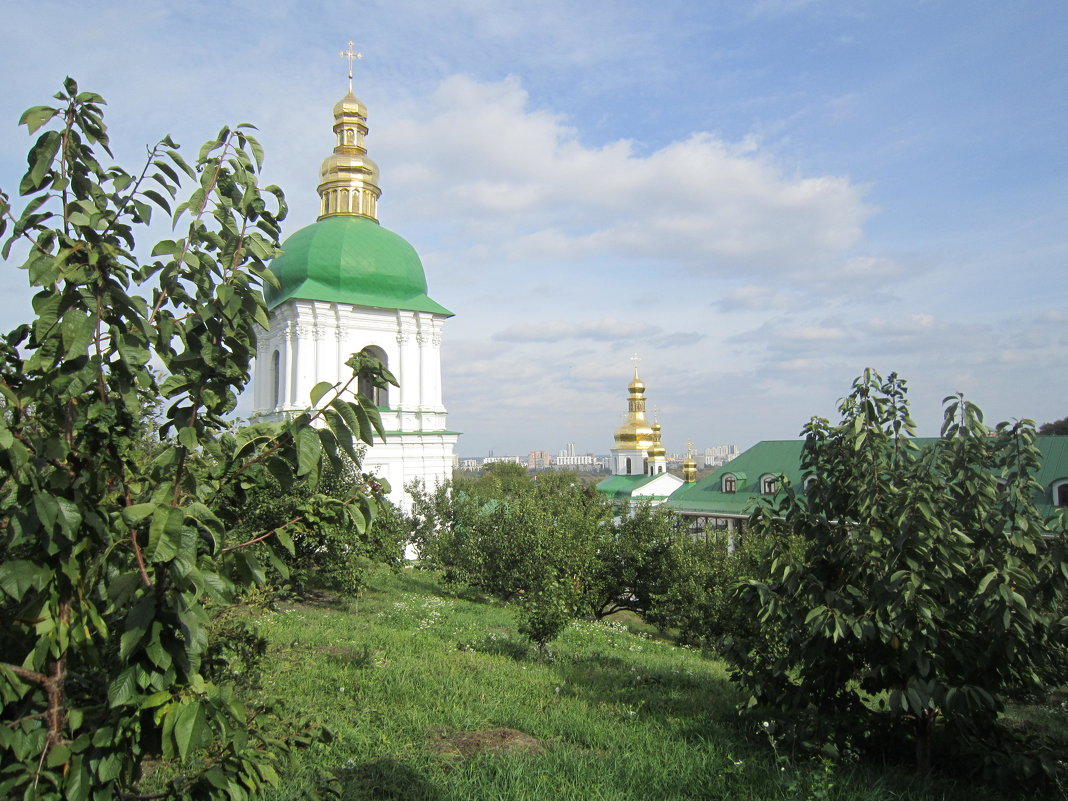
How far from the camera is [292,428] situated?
7.68 feet

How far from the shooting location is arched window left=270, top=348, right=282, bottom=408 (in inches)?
1036

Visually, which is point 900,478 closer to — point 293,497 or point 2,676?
point 2,676

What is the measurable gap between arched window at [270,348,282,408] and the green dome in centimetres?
195

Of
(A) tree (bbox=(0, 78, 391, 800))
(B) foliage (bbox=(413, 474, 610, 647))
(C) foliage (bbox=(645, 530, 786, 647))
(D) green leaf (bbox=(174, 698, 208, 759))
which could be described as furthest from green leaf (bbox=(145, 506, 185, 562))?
(C) foliage (bbox=(645, 530, 786, 647))

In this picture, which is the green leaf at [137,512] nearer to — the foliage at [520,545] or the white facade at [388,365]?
the foliage at [520,545]

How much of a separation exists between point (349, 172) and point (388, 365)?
7.70 m

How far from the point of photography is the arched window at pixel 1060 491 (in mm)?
24672

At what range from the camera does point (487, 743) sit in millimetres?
6004

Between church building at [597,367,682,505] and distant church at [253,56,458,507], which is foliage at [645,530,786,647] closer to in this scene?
distant church at [253,56,458,507]

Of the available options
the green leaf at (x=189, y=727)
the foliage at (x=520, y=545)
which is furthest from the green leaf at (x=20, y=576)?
the foliage at (x=520, y=545)

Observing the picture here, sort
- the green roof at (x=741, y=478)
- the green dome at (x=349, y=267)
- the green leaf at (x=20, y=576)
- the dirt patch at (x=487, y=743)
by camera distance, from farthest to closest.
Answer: the green roof at (x=741, y=478), the green dome at (x=349, y=267), the dirt patch at (x=487, y=743), the green leaf at (x=20, y=576)

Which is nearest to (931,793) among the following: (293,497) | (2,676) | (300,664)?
(2,676)

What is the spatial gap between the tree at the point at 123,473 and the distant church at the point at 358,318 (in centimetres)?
2277

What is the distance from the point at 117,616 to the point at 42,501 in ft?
2.30
